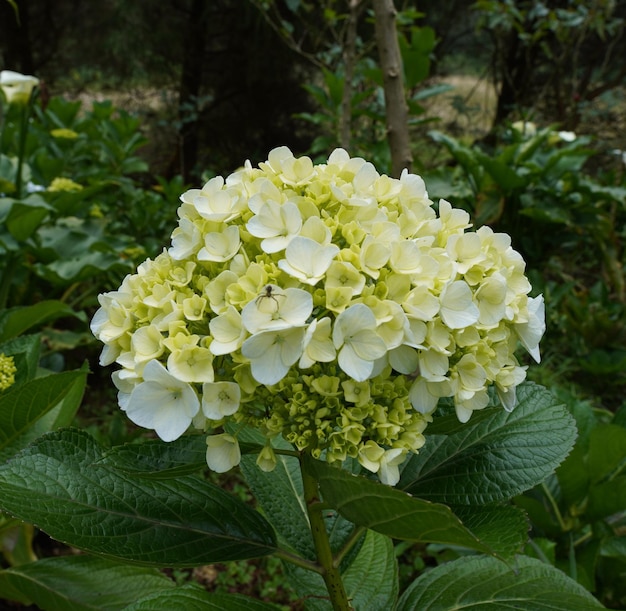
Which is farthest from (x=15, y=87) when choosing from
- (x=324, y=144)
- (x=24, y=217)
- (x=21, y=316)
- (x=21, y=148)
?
(x=324, y=144)

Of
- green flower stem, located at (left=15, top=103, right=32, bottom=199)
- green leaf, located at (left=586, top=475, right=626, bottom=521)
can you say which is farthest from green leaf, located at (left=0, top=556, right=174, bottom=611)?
green flower stem, located at (left=15, top=103, right=32, bottom=199)

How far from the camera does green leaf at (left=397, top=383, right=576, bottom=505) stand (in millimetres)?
816

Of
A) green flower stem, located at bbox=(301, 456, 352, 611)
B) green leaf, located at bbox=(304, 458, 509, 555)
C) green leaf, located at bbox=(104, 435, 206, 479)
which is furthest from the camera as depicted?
green flower stem, located at bbox=(301, 456, 352, 611)

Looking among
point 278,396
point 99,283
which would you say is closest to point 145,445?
point 278,396

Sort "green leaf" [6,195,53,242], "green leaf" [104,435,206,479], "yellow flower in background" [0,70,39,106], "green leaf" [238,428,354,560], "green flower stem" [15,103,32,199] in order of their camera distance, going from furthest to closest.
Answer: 1. "yellow flower in background" [0,70,39,106]
2. "green flower stem" [15,103,32,199]
3. "green leaf" [6,195,53,242]
4. "green leaf" [238,428,354,560]
5. "green leaf" [104,435,206,479]

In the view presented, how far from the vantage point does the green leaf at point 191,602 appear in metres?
0.84

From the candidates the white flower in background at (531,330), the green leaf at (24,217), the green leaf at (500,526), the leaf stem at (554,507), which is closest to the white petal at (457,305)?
the white flower in background at (531,330)

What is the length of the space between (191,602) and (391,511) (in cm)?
40

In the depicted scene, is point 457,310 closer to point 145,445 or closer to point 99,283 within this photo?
point 145,445

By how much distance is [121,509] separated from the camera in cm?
87

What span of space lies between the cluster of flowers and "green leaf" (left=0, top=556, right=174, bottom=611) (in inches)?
27.8

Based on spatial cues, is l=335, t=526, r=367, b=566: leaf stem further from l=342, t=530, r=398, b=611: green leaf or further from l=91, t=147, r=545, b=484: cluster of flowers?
l=91, t=147, r=545, b=484: cluster of flowers

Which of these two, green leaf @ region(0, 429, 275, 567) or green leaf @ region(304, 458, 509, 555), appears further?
green leaf @ region(0, 429, 275, 567)

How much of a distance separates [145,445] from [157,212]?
10.2 feet
